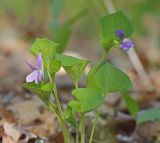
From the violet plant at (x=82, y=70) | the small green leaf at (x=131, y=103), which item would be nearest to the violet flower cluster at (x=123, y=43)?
the violet plant at (x=82, y=70)

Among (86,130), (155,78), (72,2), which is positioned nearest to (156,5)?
(155,78)

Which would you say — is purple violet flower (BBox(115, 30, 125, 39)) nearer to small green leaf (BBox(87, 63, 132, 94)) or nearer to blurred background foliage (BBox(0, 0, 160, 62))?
small green leaf (BBox(87, 63, 132, 94))

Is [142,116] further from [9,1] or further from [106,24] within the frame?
[9,1]

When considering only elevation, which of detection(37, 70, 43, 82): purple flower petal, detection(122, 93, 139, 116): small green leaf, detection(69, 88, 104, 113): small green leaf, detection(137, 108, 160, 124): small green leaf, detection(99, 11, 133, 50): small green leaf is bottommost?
detection(137, 108, 160, 124): small green leaf

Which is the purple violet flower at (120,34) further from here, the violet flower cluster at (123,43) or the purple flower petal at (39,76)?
the purple flower petal at (39,76)

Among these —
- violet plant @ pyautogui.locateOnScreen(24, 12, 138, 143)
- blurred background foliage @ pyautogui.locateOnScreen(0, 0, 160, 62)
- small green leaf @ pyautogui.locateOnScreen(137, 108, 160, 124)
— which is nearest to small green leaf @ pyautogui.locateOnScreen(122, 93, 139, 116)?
small green leaf @ pyautogui.locateOnScreen(137, 108, 160, 124)

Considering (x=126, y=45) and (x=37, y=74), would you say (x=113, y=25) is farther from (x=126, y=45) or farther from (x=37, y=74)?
(x=37, y=74)
